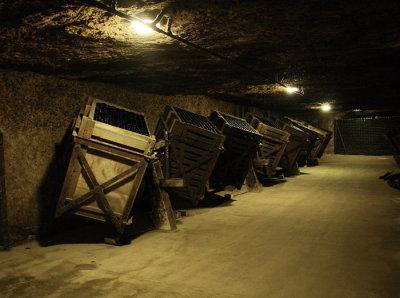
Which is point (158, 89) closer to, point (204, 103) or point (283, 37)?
point (204, 103)

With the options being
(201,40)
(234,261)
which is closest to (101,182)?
(234,261)

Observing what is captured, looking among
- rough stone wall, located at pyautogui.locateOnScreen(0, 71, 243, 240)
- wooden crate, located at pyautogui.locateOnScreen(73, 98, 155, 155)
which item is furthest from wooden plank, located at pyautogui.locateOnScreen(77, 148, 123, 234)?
rough stone wall, located at pyautogui.locateOnScreen(0, 71, 243, 240)

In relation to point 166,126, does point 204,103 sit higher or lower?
higher

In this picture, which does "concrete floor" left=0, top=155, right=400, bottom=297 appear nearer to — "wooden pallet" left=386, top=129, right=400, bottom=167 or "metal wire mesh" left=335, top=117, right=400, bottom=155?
"wooden pallet" left=386, top=129, right=400, bottom=167

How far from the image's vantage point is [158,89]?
713cm

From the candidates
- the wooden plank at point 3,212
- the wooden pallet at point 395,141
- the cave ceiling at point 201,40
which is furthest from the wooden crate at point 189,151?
the wooden pallet at point 395,141

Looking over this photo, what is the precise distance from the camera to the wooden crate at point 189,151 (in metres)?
5.84

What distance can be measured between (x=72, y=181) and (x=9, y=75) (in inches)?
77.7

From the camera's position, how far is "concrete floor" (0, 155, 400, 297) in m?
2.99

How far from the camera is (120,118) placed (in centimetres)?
480

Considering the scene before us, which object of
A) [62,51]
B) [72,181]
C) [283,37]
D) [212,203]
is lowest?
[212,203]

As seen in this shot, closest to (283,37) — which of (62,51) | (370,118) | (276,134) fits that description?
(62,51)

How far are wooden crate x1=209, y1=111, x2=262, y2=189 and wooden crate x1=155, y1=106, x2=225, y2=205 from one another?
1036mm

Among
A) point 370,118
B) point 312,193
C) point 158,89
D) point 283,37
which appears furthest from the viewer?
point 370,118
